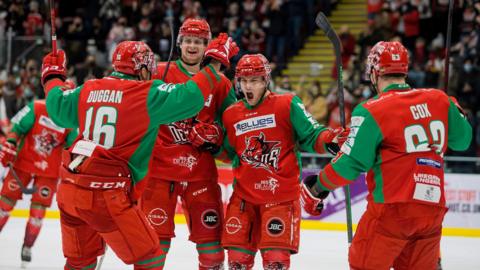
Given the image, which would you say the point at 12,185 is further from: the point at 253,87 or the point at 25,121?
the point at 253,87

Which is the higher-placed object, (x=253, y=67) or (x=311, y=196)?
(x=253, y=67)

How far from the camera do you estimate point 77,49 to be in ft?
38.8

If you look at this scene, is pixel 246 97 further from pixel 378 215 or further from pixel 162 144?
pixel 378 215

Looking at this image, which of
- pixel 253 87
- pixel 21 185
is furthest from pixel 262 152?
pixel 21 185

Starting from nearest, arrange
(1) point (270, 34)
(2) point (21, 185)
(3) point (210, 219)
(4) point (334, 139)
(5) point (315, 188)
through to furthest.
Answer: (5) point (315, 188) → (4) point (334, 139) → (3) point (210, 219) → (2) point (21, 185) → (1) point (270, 34)

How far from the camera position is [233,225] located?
177 inches

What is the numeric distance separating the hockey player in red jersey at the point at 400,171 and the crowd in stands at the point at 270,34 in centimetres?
627

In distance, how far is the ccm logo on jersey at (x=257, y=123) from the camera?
455 cm

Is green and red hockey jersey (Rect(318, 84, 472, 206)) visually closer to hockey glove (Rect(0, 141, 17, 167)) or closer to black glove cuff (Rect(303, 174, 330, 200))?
black glove cuff (Rect(303, 174, 330, 200))

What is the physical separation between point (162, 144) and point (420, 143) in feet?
5.84

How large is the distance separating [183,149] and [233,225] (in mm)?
596

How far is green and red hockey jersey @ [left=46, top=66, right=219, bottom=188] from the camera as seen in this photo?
3.94 m

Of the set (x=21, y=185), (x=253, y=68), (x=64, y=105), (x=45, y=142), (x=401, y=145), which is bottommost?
(x=21, y=185)

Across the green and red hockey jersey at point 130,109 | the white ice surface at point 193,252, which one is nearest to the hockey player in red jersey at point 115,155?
the green and red hockey jersey at point 130,109
